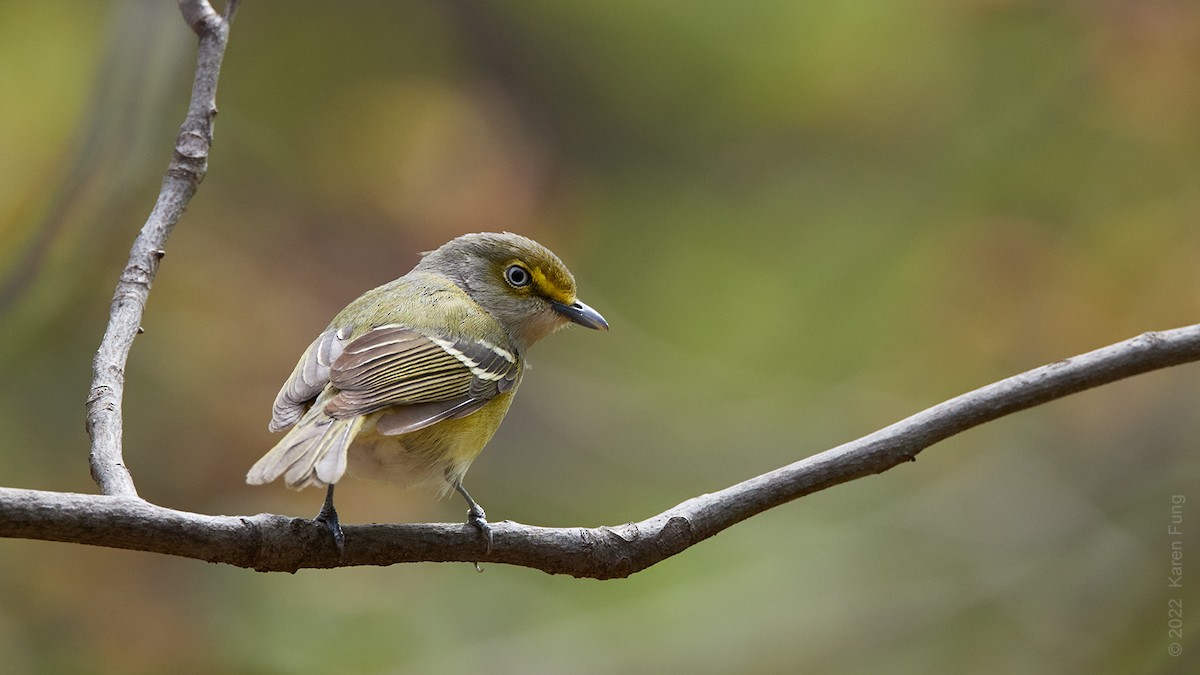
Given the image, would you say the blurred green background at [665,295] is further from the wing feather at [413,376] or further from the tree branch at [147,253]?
the tree branch at [147,253]

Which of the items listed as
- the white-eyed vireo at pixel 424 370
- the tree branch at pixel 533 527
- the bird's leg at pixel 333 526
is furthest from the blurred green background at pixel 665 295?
the bird's leg at pixel 333 526

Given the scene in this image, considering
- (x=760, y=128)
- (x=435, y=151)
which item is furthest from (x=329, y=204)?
(x=760, y=128)

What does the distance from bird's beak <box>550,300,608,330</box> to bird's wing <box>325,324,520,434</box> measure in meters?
0.39

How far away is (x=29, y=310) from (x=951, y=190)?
477 centimetres

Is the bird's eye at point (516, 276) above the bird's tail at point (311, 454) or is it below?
above

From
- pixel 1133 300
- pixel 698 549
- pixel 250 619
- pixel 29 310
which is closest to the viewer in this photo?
pixel 29 310

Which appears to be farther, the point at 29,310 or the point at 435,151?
the point at 435,151

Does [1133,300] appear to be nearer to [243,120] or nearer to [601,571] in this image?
[601,571]

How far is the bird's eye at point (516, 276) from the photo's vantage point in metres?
4.12

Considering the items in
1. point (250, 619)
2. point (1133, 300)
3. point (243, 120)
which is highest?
point (243, 120)

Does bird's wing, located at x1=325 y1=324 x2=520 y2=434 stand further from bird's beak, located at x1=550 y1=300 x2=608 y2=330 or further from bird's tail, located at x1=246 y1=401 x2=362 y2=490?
bird's beak, located at x1=550 y1=300 x2=608 y2=330

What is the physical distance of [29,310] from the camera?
189 inches

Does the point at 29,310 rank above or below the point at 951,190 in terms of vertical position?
below
